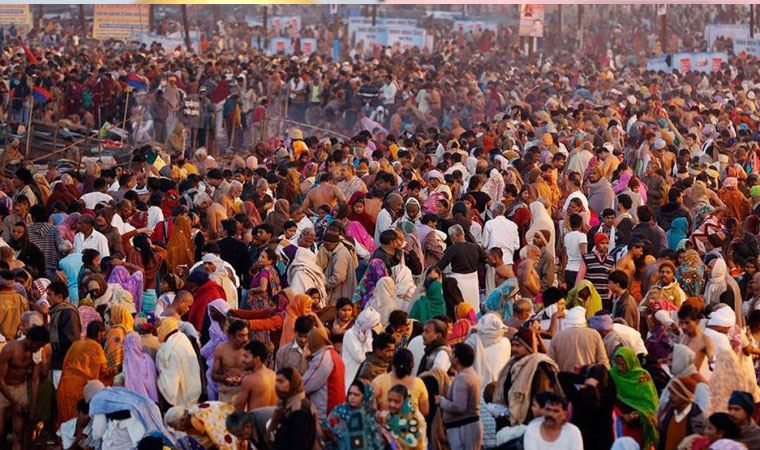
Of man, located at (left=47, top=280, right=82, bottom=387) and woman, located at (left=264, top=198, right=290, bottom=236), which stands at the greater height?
woman, located at (left=264, top=198, right=290, bottom=236)

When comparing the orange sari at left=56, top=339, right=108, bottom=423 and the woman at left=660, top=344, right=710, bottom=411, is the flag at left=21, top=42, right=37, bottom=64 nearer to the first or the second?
the orange sari at left=56, top=339, right=108, bottom=423

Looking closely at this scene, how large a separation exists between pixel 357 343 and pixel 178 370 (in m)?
1.10

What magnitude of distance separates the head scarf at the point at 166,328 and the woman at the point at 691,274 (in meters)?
3.94

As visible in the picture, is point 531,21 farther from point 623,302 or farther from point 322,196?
point 623,302

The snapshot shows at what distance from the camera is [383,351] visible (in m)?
9.79

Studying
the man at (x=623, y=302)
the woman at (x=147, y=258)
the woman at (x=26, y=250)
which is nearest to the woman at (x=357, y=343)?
the man at (x=623, y=302)

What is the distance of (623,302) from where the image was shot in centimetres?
1137

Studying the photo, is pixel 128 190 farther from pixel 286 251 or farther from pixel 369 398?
pixel 369 398

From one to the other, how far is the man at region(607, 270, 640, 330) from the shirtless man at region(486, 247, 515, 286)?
0.92 m

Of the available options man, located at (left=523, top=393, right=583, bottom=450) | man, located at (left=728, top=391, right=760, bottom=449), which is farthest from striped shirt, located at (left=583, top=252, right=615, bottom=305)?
man, located at (left=728, top=391, right=760, bottom=449)

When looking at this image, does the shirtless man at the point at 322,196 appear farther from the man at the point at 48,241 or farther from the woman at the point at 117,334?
the woman at the point at 117,334

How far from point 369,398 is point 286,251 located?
13.6 ft

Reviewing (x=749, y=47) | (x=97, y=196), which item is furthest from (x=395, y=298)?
(x=749, y=47)

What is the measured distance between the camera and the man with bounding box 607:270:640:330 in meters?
11.3
